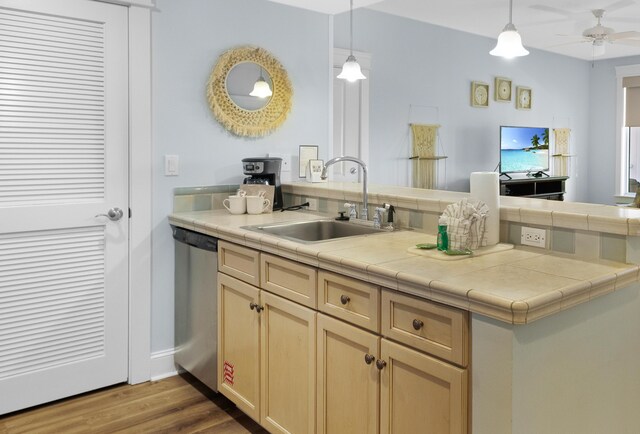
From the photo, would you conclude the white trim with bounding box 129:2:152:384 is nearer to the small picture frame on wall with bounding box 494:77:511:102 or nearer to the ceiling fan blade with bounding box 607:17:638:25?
the small picture frame on wall with bounding box 494:77:511:102

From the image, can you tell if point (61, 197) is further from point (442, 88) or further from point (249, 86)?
point (442, 88)

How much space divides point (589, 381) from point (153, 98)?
233cm

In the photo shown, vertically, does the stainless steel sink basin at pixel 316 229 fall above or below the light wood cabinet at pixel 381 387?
above

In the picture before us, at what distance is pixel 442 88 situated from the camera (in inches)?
223

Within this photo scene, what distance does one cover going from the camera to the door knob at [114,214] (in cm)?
276

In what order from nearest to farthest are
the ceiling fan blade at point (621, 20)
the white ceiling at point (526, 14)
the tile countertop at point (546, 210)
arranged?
the tile countertop at point (546, 210)
the white ceiling at point (526, 14)
the ceiling fan blade at point (621, 20)

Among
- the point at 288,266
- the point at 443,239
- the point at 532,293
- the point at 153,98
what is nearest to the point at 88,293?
the point at 153,98

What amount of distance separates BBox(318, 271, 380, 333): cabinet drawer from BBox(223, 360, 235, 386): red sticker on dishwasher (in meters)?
0.79

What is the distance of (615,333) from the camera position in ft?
5.49

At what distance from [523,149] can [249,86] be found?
4.46m

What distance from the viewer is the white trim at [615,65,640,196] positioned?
7547 millimetres

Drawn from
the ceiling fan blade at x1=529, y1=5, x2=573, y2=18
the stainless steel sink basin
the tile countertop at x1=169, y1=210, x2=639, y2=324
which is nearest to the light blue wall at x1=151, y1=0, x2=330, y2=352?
the stainless steel sink basin

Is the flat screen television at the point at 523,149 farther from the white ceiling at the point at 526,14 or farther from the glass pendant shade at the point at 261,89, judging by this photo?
the glass pendant shade at the point at 261,89

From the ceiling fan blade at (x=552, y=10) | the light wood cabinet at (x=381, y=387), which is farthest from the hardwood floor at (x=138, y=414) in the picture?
the ceiling fan blade at (x=552, y=10)
